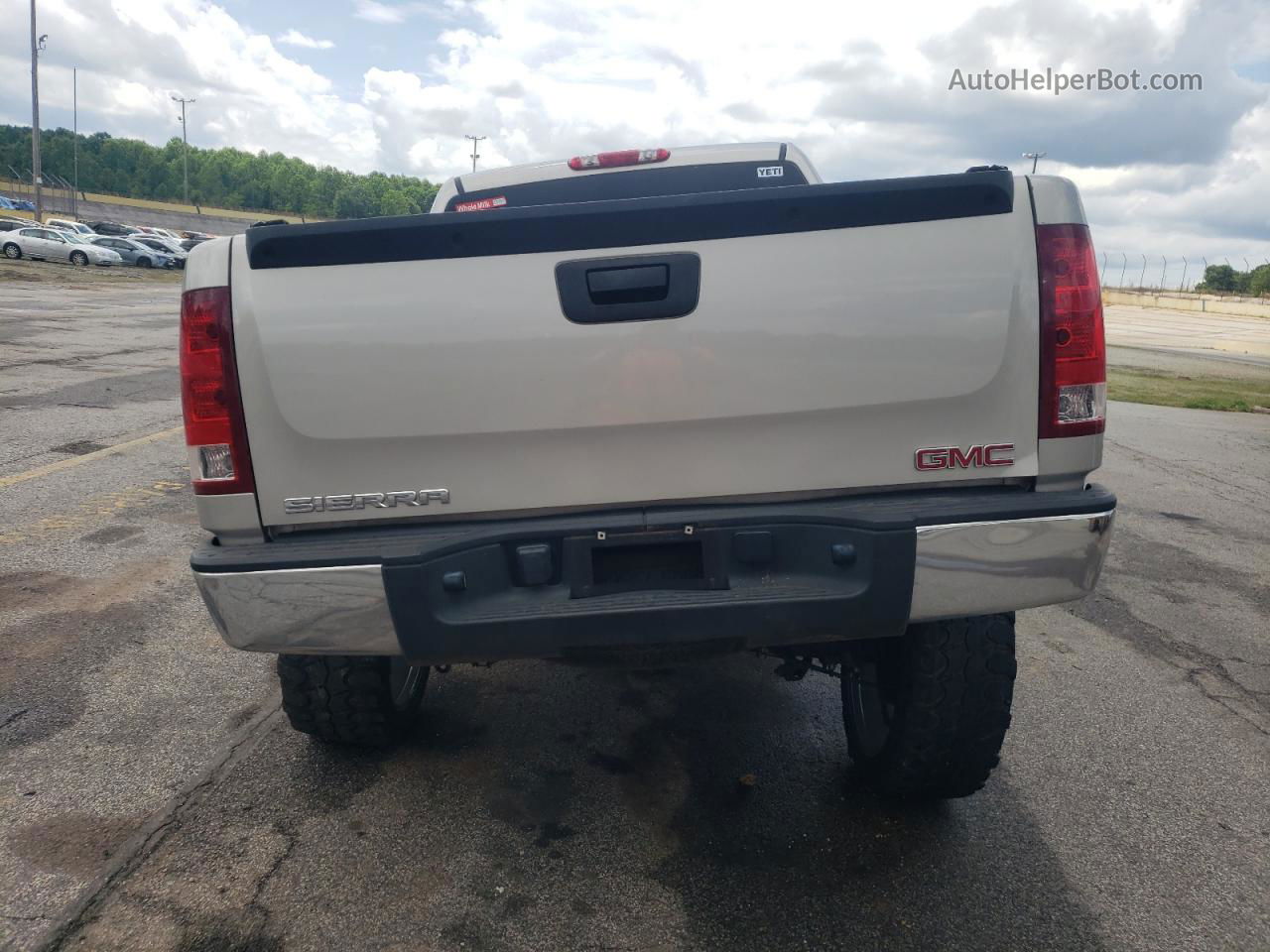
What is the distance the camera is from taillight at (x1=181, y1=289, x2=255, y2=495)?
91.1 inches

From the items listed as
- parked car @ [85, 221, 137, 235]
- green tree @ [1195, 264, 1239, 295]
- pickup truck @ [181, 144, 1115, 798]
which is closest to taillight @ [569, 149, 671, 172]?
pickup truck @ [181, 144, 1115, 798]

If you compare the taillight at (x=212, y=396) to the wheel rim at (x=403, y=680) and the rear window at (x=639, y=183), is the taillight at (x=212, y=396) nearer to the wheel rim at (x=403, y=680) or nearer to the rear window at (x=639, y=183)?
the wheel rim at (x=403, y=680)

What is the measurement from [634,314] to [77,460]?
23.1ft

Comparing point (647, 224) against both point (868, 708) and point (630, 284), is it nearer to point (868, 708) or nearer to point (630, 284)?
point (630, 284)

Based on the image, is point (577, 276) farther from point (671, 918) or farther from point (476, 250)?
point (671, 918)

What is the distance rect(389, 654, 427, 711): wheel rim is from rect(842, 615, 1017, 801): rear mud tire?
→ 150cm

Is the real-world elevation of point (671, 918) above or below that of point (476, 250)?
below

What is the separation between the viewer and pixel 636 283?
230 centimetres

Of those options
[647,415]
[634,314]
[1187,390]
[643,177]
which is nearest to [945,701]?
[647,415]

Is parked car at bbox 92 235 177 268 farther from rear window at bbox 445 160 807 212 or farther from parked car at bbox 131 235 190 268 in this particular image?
rear window at bbox 445 160 807 212

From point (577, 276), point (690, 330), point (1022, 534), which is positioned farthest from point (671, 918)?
point (577, 276)

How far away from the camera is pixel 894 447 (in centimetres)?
240

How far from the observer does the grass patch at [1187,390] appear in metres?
13.3

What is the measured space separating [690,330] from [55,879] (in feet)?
7.31
